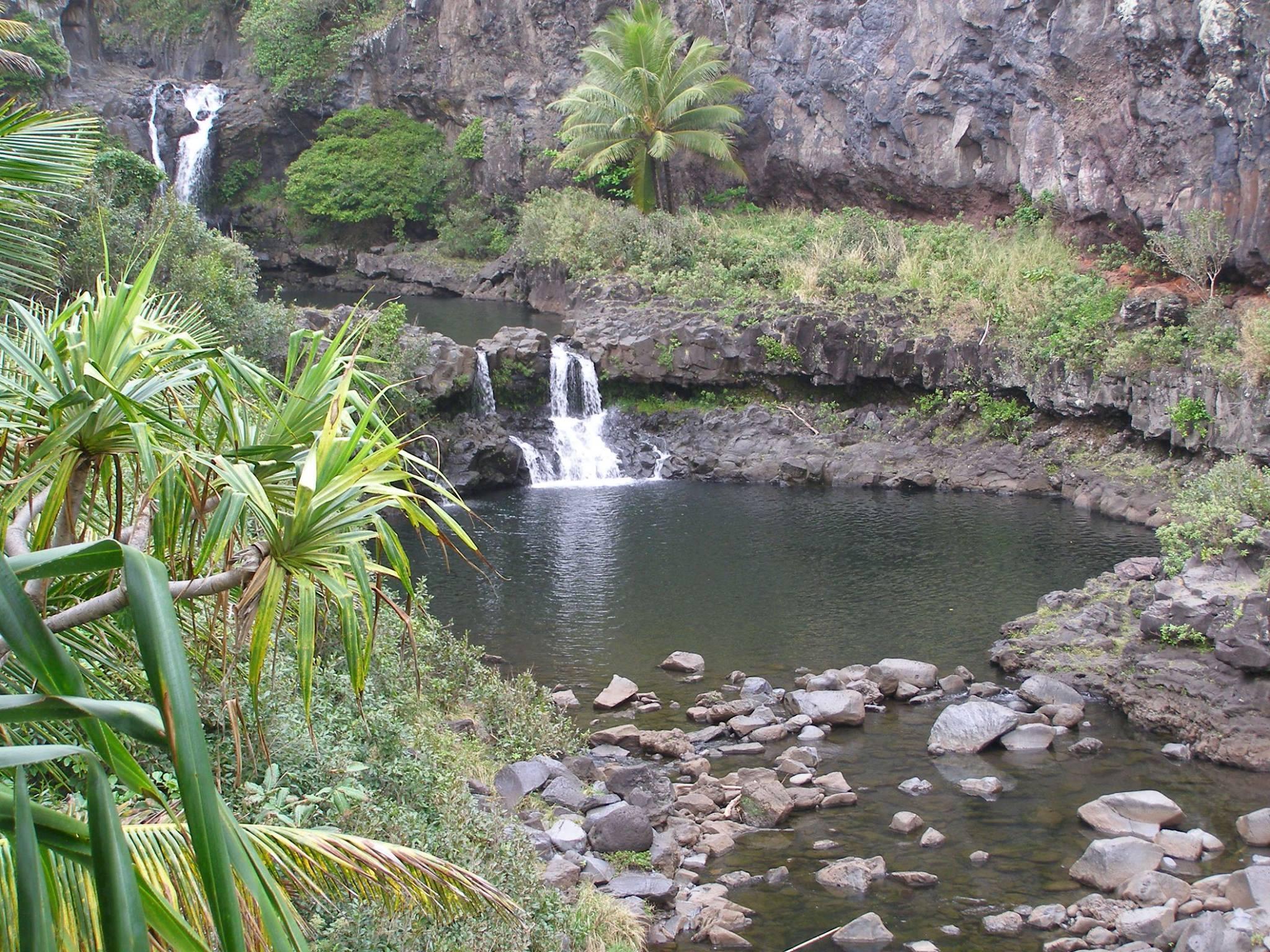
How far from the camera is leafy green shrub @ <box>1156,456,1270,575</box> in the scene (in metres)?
13.7

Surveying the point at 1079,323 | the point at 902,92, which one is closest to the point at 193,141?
the point at 902,92

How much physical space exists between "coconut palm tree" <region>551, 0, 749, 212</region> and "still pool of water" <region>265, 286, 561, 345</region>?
211 inches

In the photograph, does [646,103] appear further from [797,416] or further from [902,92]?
[797,416]

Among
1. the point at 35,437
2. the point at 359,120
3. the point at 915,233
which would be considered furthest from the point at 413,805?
the point at 359,120

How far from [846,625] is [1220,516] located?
5233 mm

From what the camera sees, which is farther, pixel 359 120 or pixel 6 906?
pixel 359 120

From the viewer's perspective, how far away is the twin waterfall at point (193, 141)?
43.9 meters

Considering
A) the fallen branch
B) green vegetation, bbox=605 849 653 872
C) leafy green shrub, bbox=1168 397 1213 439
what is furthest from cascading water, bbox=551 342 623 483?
the fallen branch

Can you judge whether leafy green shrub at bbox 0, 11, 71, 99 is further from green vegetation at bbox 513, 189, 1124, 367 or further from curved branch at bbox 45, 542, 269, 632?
curved branch at bbox 45, 542, 269, 632

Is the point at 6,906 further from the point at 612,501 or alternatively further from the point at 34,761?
the point at 612,501

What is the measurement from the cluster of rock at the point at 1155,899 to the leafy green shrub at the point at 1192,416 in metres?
13.3

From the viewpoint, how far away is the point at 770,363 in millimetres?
27516

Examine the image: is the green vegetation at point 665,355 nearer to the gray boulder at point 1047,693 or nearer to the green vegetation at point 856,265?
the green vegetation at point 856,265

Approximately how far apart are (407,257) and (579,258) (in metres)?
12.6
